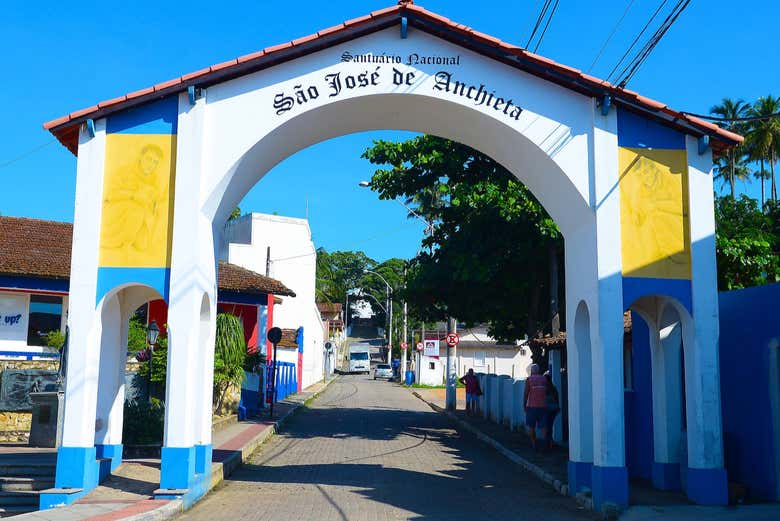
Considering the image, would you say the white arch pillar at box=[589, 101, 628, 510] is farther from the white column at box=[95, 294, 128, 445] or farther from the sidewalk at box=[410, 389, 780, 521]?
the white column at box=[95, 294, 128, 445]

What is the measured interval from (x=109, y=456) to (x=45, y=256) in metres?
10.3

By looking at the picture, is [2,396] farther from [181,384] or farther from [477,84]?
[477,84]

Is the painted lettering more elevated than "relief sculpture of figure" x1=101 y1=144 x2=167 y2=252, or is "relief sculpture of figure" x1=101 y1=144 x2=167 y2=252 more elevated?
the painted lettering

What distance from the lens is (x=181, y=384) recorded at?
10406 millimetres

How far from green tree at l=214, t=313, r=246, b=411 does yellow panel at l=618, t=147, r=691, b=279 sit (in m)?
12.4

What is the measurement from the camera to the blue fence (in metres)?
27.4

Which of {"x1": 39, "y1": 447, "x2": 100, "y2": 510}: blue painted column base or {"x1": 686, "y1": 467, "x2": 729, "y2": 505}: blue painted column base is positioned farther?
{"x1": 39, "y1": 447, "x2": 100, "y2": 510}: blue painted column base

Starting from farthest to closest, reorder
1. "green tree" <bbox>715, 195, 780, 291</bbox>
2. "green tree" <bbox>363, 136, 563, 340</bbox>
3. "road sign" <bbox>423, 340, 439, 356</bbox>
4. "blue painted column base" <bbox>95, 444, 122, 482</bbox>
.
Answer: "road sign" <bbox>423, 340, 439, 356</bbox> → "green tree" <bbox>363, 136, 563, 340</bbox> → "green tree" <bbox>715, 195, 780, 291</bbox> → "blue painted column base" <bbox>95, 444, 122, 482</bbox>

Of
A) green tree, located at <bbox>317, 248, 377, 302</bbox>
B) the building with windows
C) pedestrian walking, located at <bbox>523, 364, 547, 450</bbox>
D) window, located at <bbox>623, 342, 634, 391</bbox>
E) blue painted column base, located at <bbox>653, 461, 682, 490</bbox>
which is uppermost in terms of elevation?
green tree, located at <bbox>317, 248, 377, 302</bbox>

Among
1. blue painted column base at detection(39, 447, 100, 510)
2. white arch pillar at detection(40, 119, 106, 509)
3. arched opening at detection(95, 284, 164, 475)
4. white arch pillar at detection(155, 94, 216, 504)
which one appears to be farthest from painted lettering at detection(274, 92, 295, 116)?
blue painted column base at detection(39, 447, 100, 510)

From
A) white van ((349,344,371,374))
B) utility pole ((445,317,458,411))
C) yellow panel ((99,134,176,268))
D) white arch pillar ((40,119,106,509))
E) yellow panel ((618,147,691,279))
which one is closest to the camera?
white arch pillar ((40,119,106,509))

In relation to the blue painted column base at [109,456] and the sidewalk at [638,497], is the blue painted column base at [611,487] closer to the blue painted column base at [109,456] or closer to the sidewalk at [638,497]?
the sidewalk at [638,497]

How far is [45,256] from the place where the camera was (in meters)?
20.4

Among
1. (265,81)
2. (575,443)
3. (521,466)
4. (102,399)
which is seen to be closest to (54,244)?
(102,399)
